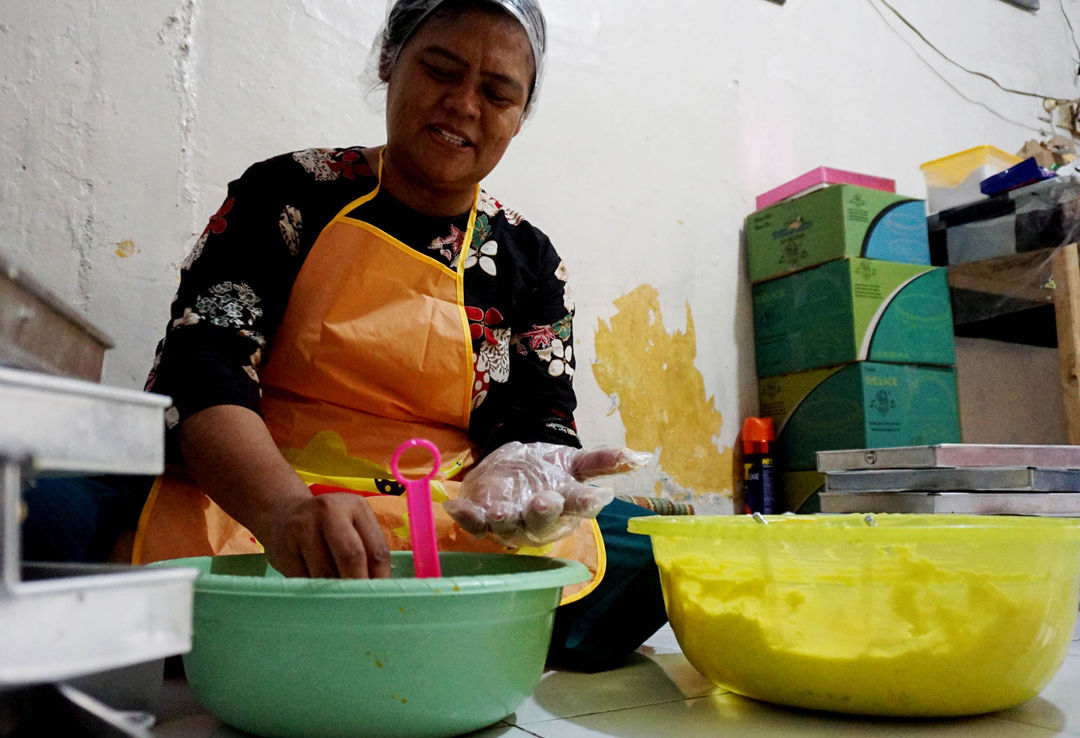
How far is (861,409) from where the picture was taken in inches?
71.4

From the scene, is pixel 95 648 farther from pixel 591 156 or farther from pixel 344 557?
pixel 591 156

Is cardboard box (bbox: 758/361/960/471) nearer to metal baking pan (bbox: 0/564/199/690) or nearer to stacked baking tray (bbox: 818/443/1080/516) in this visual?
stacked baking tray (bbox: 818/443/1080/516)

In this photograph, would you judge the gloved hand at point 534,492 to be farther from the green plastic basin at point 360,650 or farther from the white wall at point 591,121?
the white wall at point 591,121

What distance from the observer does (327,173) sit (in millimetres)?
1070

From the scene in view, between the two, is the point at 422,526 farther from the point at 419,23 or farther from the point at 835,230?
the point at 835,230

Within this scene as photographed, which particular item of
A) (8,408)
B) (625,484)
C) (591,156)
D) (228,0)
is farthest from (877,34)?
(8,408)

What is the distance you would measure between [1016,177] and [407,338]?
1.68m

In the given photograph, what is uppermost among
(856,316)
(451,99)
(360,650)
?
(451,99)

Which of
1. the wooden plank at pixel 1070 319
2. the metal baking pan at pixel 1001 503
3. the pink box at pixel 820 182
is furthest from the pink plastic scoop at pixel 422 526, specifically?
the wooden plank at pixel 1070 319

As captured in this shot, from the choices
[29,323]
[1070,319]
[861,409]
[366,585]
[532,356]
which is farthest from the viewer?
[1070,319]

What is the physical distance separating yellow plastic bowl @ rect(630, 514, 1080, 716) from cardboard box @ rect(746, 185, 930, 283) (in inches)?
50.8

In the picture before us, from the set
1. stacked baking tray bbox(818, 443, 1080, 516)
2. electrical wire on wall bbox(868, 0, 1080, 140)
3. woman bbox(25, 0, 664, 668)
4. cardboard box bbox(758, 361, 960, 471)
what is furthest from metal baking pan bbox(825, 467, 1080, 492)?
electrical wire on wall bbox(868, 0, 1080, 140)

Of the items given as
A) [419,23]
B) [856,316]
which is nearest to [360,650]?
[419,23]

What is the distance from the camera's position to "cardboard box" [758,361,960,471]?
5.99 ft
